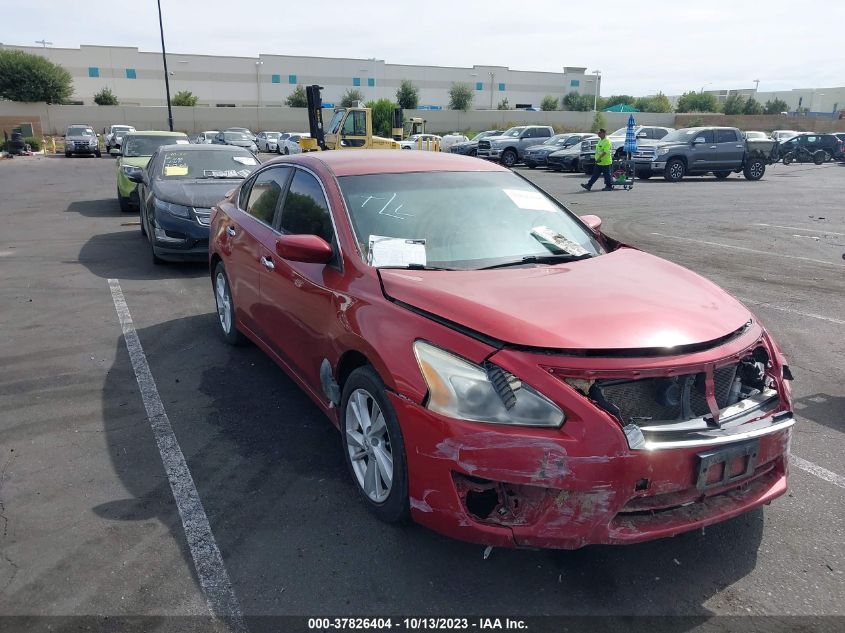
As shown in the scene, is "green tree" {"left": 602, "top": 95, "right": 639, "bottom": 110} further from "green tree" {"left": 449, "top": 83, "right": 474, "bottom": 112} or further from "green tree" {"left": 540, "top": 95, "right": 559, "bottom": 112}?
"green tree" {"left": 449, "top": 83, "right": 474, "bottom": 112}

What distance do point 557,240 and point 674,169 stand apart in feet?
73.6

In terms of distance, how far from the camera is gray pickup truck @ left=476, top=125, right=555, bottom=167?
104 ft

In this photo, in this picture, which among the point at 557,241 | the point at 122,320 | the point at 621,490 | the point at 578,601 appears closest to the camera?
the point at 621,490

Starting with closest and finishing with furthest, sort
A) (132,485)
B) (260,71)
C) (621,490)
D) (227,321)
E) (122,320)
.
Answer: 1. (621,490)
2. (132,485)
3. (227,321)
4. (122,320)
5. (260,71)

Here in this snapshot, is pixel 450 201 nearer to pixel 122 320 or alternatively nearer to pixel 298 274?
pixel 298 274

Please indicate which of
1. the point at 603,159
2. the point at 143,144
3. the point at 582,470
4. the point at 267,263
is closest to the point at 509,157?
the point at 603,159

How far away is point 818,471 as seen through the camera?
146 inches

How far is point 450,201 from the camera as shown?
4039 millimetres

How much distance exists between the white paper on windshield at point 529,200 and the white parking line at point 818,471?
203cm

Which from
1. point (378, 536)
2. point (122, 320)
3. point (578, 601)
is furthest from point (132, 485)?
point (122, 320)

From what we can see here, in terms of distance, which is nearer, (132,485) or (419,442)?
(419,442)

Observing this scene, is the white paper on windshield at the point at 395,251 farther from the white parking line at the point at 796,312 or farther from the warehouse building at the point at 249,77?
the warehouse building at the point at 249,77

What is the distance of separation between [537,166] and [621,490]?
30.0 metres

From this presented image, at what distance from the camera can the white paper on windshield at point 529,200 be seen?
424 centimetres
